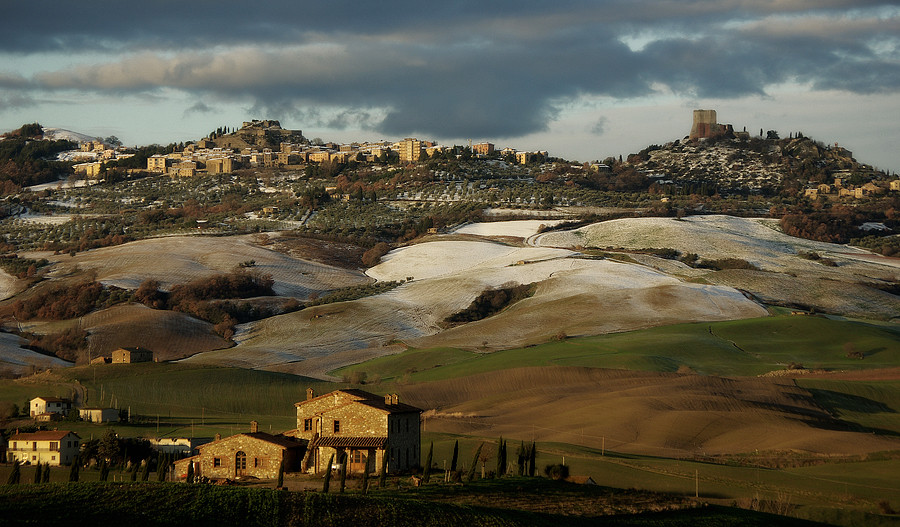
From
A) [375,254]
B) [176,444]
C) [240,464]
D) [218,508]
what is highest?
[218,508]

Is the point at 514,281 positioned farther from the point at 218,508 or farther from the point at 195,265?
the point at 218,508

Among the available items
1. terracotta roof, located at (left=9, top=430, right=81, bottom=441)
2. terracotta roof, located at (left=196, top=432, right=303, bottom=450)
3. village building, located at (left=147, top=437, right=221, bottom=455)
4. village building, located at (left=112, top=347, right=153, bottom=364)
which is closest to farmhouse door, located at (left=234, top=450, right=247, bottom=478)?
terracotta roof, located at (left=196, top=432, right=303, bottom=450)

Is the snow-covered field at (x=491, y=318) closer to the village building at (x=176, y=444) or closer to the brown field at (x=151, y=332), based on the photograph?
the brown field at (x=151, y=332)

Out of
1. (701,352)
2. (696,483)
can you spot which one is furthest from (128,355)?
(696,483)

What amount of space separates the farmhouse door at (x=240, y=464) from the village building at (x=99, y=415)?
79.8ft

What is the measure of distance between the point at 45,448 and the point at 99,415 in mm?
12354

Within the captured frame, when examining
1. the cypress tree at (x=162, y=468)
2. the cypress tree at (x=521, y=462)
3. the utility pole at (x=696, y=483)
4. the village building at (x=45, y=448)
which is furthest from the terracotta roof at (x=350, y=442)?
the village building at (x=45, y=448)

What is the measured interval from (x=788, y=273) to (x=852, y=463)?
263 ft

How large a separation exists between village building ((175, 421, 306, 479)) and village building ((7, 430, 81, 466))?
37.5 ft

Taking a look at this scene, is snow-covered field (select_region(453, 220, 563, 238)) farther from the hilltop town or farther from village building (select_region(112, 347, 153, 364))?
village building (select_region(112, 347, 153, 364))

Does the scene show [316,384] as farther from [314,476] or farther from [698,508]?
[698,508]

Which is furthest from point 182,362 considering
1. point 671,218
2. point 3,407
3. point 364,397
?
point 671,218

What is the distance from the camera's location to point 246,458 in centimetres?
4741

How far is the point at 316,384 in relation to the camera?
84.3 meters
